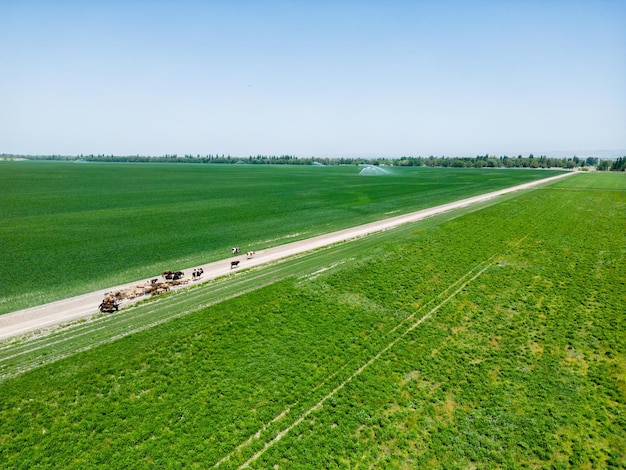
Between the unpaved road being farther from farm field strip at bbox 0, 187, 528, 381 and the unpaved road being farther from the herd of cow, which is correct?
farm field strip at bbox 0, 187, 528, 381

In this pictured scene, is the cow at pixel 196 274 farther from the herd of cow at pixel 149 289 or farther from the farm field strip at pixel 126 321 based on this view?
the farm field strip at pixel 126 321

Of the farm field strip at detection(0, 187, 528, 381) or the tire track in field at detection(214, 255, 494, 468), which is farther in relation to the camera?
the farm field strip at detection(0, 187, 528, 381)

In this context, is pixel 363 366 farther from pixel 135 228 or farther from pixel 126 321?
pixel 135 228

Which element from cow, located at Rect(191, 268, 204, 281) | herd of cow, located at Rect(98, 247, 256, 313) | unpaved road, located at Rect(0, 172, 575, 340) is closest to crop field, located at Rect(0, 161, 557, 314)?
unpaved road, located at Rect(0, 172, 575, 340)

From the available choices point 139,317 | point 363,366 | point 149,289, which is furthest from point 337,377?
point 149,289

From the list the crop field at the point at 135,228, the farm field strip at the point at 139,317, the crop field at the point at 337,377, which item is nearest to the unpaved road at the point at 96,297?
the farm field strip at the point at 139,317

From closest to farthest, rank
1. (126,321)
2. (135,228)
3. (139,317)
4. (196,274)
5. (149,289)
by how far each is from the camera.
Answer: (126,321) → (139,317) → (149,289) → (196,274) → (135,228)

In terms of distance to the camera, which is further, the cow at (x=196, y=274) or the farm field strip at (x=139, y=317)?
the cow at (x=196, y=274)
